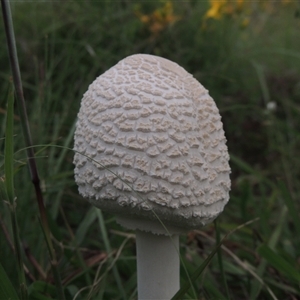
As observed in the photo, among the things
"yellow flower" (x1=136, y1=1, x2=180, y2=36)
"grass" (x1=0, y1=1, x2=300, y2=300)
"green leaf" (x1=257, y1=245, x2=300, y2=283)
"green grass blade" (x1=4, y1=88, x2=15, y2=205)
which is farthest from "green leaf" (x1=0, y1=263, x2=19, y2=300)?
"yellow flower" (x1=136, y1=1, x2=180, y2=36)

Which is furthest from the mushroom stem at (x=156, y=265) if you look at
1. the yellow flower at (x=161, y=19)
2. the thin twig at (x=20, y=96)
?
the yellow flower at (x=161, y=19)

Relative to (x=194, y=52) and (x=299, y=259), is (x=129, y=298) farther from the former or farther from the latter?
(x=194, y=52)

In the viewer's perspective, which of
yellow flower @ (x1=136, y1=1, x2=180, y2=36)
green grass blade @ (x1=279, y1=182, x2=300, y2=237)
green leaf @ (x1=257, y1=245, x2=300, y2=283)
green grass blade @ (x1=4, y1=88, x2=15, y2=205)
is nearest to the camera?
green grass blade @ (x1=4, y1=88, x2=15, y2=205)

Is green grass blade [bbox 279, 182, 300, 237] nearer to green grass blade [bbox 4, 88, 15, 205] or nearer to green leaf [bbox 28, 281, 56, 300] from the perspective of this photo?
green leaf [bbox 28, 281, 56, 300]

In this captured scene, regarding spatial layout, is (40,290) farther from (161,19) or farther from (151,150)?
(161,19)

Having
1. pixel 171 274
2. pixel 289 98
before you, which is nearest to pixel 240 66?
pixel 289 98

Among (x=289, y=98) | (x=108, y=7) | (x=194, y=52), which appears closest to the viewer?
(x=108, y=7)

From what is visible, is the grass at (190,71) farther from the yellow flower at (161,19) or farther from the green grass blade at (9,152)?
the green grass blade at (9,152)
